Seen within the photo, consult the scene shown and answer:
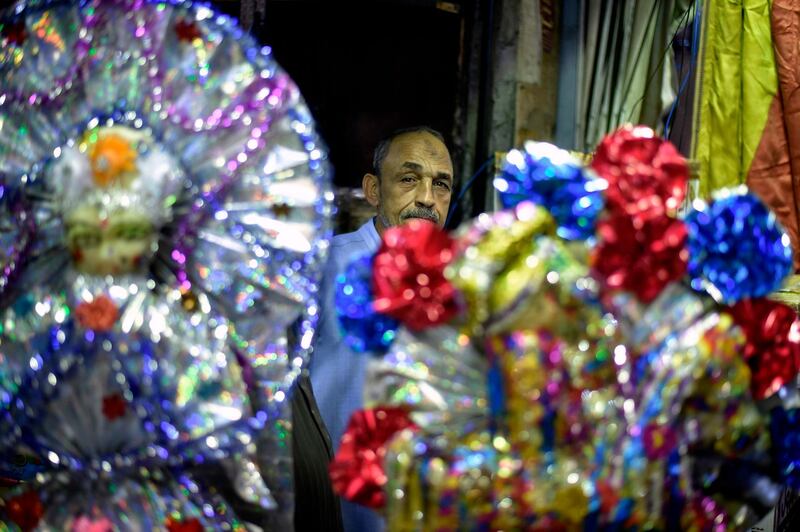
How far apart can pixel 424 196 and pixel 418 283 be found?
1.05 meters

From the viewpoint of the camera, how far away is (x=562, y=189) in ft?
2.89

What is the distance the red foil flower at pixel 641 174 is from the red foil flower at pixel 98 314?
1.67 ft

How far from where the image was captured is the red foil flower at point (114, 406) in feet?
3.09

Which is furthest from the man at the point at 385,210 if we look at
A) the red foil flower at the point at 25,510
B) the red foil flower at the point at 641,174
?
the red foil flower at the point at 641,174

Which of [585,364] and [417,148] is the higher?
[417,148]

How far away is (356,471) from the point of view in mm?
886

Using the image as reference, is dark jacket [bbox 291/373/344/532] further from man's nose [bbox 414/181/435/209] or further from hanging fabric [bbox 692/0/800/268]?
hanging fabric [bbox 692/0/800/268]

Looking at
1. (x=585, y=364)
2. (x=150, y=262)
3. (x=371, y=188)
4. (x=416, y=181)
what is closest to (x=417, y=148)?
(x=416, y=181)

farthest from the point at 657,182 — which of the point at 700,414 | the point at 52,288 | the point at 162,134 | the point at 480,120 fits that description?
the point at 480,120

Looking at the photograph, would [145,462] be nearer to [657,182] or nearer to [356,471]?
[356,471]

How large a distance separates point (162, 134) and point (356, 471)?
0.42 metres

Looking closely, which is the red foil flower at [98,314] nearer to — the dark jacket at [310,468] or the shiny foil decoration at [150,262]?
the shiny foil decoration at [150,262]

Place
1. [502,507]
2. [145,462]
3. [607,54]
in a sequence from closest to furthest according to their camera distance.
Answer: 1. [502,507]
2. [145,462]
3. [607,54]

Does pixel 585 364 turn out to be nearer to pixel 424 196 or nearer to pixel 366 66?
pixel 424 196
